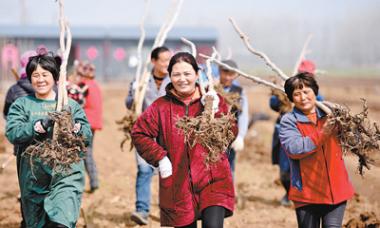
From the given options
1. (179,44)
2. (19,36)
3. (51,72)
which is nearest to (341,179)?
(51,72)

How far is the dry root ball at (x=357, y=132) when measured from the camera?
4.55 meters

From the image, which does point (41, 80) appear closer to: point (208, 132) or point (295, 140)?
point (208, 132)

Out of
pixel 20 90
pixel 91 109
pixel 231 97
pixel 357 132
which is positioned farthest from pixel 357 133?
pixel 91 109

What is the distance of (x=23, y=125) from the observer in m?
4.59

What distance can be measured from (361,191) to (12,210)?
4.88m

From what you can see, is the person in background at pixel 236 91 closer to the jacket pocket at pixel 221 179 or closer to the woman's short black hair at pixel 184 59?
the woman's short black hair at pixel 184 59

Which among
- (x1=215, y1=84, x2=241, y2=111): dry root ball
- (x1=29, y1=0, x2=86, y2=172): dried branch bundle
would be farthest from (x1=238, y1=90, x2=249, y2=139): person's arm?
(x1=29, y1=0, x2=86, y2=172): dried branch bundle

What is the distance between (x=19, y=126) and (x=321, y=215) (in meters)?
2.40

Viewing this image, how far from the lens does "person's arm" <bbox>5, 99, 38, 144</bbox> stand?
456cm

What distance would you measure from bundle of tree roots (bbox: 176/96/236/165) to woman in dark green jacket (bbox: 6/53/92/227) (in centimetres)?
82

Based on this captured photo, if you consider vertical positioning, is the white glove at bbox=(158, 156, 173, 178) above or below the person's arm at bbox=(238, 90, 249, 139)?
below

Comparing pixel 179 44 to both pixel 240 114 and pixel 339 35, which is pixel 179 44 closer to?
pixel 240 114

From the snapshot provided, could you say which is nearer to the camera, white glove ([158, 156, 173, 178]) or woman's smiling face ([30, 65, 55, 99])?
white glove ([158, 156, 173, 178])

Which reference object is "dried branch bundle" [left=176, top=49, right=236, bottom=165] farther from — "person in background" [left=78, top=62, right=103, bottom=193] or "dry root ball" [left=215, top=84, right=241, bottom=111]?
"person in background" [left=78, top=62, right=103, bottom=193]
